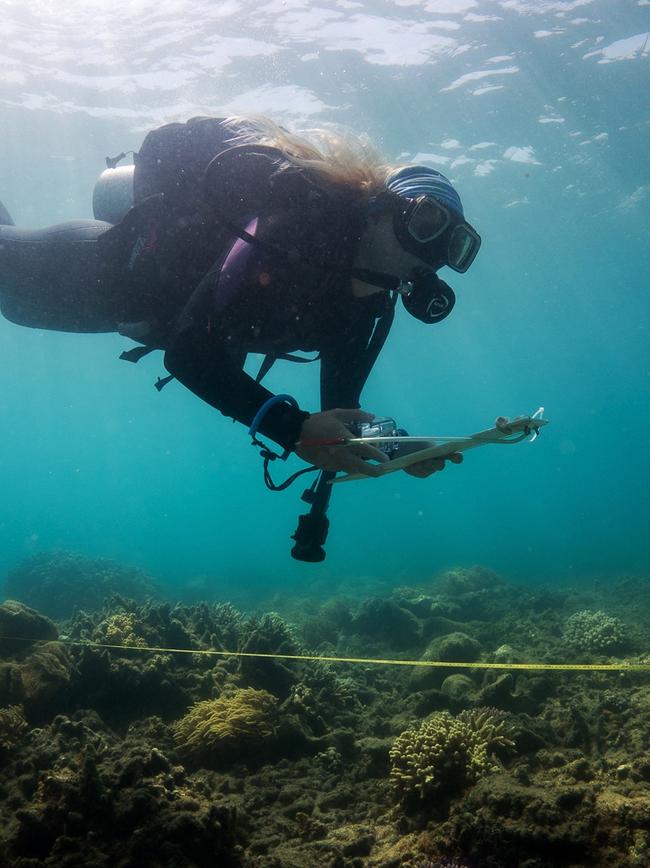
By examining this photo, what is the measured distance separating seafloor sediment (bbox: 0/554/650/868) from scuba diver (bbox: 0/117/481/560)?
2356 mm

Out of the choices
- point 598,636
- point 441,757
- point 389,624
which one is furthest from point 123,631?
point 598,636

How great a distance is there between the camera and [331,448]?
2600mm

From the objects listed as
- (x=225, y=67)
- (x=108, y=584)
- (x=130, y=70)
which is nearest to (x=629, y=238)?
(x=225, y=67)

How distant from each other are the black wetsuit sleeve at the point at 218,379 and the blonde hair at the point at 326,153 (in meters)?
1.11

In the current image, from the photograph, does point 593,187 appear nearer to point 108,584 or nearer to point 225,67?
point 225,67

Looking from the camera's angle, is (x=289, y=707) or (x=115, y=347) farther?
(x=115, y=347)

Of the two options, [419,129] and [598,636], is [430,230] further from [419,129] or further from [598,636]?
[419,129]

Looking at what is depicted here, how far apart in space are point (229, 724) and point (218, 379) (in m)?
3.73

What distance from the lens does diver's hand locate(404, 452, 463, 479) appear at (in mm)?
3131

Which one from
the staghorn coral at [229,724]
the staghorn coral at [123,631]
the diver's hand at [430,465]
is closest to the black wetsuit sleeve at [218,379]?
the diver's hand at [430,465]

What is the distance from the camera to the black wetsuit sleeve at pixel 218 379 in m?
2.63

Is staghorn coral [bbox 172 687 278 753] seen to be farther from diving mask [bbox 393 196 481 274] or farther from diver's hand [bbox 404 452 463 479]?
diving mask [bbox 393 196 481 274]

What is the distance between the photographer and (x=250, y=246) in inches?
105

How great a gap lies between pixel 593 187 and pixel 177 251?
30729mm
